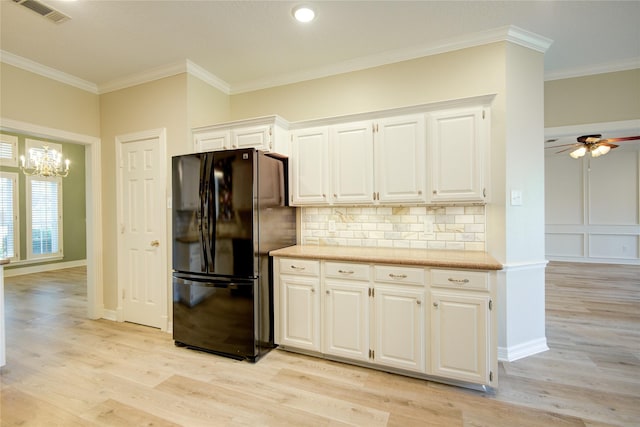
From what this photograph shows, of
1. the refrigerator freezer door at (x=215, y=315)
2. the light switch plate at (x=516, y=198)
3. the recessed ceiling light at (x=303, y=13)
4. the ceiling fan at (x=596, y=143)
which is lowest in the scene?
the refrigerator freezer door at (x=215, y=315)

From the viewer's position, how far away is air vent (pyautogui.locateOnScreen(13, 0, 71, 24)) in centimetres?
213

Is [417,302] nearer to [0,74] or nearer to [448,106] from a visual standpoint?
[448,106]

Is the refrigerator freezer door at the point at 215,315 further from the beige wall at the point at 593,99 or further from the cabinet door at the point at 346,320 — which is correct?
the beige wall at the point at 593,99

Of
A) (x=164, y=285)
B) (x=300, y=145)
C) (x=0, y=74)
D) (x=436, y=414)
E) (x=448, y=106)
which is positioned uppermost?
(x=0, y=74)

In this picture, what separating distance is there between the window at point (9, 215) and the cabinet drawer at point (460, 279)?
797 cm

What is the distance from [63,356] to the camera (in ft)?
8.62

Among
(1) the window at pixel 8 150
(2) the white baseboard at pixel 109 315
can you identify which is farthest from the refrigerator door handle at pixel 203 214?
(1) the window at pixel 8 150

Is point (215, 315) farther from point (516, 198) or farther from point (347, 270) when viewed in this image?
point (516, 198)

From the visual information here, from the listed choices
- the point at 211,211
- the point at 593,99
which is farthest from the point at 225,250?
the point at 593,99

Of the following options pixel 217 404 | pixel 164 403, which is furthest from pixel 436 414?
pixel 164 403

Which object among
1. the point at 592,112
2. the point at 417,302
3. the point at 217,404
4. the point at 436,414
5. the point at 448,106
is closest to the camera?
the point at 436,414

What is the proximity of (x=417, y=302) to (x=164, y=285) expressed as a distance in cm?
266

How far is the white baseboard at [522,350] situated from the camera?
2521 mm

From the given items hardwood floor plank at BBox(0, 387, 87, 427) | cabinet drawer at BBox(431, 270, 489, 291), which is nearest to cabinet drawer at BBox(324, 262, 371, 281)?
cabinet drawer at BBox(431, 270, 489, 291)
